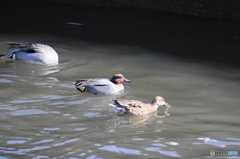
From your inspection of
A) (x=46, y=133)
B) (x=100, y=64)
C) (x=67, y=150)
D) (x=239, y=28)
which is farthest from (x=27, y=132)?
(x=239, y=28)

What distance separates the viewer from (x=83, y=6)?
1098cm

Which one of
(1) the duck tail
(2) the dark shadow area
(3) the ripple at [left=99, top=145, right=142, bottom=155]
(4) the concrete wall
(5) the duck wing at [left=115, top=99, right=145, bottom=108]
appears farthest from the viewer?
(4) the concrete wall

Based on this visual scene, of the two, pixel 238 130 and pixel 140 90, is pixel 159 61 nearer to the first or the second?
pixel 140 90

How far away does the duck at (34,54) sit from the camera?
23.4ft

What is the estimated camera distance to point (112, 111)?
209 inches

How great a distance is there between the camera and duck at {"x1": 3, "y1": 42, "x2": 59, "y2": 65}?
7.13 meters

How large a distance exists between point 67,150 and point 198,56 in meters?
4.05

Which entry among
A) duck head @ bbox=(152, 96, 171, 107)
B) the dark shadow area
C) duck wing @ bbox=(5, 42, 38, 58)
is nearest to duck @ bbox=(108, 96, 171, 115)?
duck head @ bbox=(152, 96, 171, 107)

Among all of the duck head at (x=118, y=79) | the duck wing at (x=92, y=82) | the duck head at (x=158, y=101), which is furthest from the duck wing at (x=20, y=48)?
the duck head at (x=158, y=101)

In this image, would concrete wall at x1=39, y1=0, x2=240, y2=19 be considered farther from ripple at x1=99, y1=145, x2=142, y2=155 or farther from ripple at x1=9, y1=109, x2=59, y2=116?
ripple at x1=99, y1=145, x2=142, y2=155

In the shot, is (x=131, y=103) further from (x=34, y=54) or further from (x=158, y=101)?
(x=34, y=54)

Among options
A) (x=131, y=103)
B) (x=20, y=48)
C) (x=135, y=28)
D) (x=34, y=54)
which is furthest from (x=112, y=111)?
(x=135, y=28)

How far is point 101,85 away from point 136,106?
35.3 inches

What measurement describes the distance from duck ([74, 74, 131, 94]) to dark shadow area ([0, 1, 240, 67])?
1919 mm
